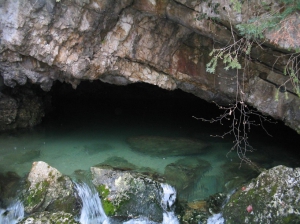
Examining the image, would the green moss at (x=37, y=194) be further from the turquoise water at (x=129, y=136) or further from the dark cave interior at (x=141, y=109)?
the dark cave interior at (x=141, y=109)

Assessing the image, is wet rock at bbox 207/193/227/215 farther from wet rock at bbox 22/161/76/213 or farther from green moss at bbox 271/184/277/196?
wet rock at bbox 22/161/76/213

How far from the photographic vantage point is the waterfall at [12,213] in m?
5.32

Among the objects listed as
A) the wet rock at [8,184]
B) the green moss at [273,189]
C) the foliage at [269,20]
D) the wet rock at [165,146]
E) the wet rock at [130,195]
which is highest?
the foliage at [269,20]

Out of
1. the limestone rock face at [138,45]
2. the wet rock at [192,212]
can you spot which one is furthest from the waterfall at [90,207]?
the limestone rock face at [138,45]

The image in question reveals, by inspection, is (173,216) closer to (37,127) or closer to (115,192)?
(115,192)

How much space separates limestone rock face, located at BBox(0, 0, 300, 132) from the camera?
18.7 feet

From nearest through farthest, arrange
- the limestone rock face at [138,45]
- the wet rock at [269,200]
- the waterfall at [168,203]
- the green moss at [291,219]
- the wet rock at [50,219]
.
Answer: the wet rock at [50,219] → the green moss at [291,219] → the wet rock at [269,200] → the waterfall at [168,203] → the limestone rock face at [138,45]

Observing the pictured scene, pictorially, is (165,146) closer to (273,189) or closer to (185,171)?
(185,171)

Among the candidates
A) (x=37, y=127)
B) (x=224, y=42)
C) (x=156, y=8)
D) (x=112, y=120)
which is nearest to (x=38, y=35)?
(x=156, y=8)

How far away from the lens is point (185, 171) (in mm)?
6754

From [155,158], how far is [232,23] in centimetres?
362

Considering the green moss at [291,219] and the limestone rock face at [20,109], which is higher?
the green moss at [291,219]

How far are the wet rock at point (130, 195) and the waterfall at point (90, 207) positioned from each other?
0.13 m

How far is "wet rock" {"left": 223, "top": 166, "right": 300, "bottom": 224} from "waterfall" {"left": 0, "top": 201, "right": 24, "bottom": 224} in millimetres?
3547
